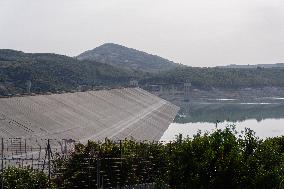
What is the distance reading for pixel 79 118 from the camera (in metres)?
69.0

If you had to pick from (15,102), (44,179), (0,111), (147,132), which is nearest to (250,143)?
(44,179)

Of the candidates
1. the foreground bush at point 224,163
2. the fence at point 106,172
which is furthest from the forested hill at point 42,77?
the foreground bush at point 224,163

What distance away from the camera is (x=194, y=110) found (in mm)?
149750

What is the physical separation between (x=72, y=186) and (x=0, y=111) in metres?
34.9

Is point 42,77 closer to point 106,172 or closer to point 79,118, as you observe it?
point 79,118

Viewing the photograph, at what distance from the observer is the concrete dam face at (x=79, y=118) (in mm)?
54425

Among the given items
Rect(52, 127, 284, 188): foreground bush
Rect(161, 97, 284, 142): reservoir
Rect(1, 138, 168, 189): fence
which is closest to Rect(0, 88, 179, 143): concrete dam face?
Rect(161, 97, 284, 142): reservoir

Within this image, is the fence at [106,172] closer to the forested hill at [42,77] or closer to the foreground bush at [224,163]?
the foreground bush at [224,163]

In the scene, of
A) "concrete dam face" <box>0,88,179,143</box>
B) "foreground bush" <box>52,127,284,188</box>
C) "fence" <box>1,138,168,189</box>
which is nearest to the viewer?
"foreground bush" <box>52,127,284,188</box>

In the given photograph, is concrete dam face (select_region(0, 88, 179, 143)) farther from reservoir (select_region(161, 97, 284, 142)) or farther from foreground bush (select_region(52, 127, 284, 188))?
foreground bush (select_region(52, 127, 284, 188))

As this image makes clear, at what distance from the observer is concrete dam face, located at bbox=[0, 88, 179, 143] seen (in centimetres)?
5443

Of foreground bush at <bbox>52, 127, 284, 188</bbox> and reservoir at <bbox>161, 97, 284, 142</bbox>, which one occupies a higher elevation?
foreground bush at <bbox>52, 127, 284, 188</bbox>

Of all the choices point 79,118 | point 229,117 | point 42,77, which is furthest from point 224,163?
point 42,77

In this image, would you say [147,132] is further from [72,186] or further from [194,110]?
[194,110]
